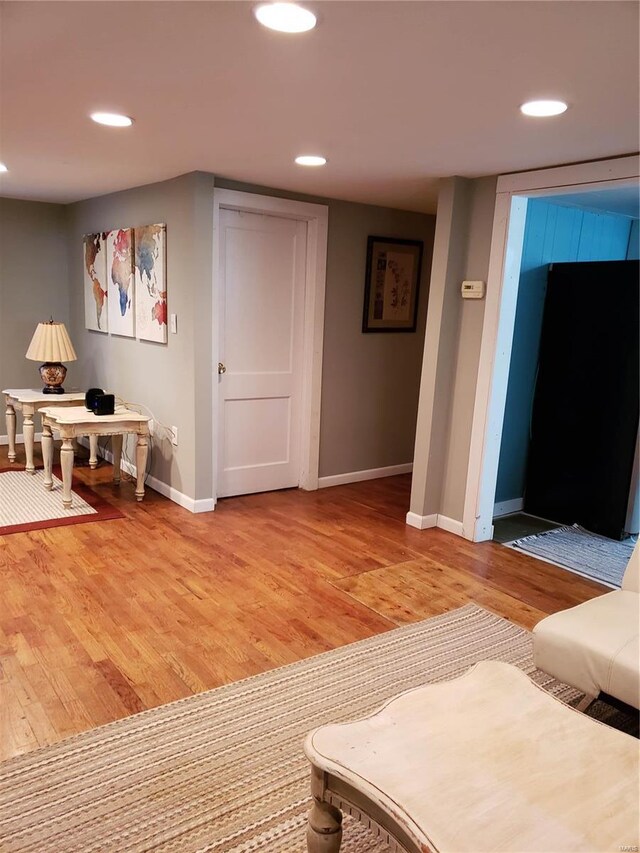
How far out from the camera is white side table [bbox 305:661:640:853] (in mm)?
1233

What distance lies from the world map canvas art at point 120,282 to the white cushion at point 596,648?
Answer: 12.0 ft

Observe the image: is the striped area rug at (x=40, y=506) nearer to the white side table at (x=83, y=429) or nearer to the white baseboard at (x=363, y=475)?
the white side table at (x=83, y=429)

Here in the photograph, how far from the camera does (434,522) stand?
4129mm

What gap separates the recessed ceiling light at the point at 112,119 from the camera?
262 centimetres

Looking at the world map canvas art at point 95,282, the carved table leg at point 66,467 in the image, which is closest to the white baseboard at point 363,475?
the carved table leg at point 66,467

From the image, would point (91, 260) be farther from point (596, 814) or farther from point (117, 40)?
point (596, 814)

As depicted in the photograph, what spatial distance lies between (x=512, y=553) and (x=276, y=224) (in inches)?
107

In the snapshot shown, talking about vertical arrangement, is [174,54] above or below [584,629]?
above

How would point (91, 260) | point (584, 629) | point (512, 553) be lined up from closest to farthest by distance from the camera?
point (584, 629) → point (512, 553) → point (91, 260)

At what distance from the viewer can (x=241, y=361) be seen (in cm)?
439

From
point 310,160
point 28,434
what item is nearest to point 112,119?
point 310,160

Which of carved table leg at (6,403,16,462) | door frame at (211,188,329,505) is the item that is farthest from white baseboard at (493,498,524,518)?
carved table leg at (6,403,16,462)

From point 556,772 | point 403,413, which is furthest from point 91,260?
point 556,772

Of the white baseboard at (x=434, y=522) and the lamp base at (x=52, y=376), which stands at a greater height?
the lamp base at (x=52, y=376)
